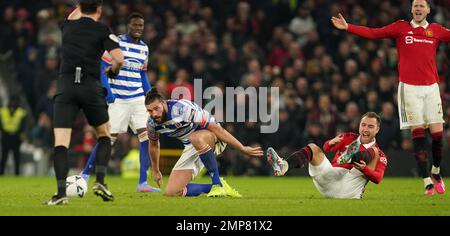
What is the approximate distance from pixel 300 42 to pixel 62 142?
14401 mm

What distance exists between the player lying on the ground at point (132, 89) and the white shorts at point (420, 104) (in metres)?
3.77

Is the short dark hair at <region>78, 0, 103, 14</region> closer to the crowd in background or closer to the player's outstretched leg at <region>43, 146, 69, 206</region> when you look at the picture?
the player's outstretched leg at <region>43, 146, 69, 206</region>

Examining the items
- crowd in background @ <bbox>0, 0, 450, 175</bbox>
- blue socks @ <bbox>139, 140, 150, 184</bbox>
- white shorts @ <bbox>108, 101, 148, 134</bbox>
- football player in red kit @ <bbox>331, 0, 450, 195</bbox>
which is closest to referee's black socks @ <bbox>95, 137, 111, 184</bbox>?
blue socks @ <bbox>139, 140, 150, 184</bbox>

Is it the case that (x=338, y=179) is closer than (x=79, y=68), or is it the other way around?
(x=79, y=68)

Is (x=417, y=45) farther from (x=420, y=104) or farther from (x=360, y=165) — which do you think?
(x=360, y=165)

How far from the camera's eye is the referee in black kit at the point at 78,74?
1055 cm

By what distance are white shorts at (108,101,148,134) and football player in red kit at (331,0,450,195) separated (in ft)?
11.1

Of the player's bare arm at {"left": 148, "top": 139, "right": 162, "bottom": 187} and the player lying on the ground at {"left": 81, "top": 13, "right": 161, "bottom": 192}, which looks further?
the player lying on the ground at {"left": 81, "top": 13, "right": 161, "bottom": 192}

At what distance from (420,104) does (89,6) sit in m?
5.24

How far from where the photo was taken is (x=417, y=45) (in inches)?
535

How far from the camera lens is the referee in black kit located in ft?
34.6

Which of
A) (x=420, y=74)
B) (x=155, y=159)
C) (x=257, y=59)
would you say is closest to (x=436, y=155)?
(x=420, y=74)

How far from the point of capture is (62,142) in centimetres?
1055

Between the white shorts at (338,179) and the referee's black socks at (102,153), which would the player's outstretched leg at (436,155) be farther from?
the referee's black socks at (102,153)
